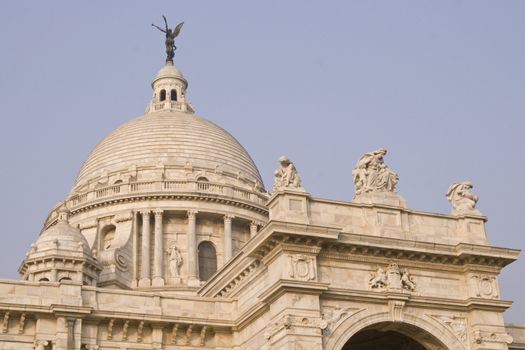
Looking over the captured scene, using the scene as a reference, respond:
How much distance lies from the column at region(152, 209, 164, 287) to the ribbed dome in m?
5.10

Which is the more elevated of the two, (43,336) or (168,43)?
(168,43)

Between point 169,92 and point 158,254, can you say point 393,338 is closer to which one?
point 158,254

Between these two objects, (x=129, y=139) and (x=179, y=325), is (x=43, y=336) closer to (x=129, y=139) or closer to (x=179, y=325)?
(x=179, y=325)

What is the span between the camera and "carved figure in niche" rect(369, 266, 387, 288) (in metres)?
36.0

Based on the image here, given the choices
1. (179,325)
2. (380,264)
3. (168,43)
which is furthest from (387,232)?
(168,43)

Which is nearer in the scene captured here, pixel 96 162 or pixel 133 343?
pixel 133 343

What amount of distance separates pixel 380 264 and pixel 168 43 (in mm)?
49944

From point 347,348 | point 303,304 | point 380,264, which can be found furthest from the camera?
point 347,348

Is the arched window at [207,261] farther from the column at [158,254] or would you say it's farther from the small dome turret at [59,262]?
the small dome turret at [59,262]

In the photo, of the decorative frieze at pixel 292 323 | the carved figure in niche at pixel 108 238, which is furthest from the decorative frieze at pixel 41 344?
the carved figure in niche at pixel 108 238

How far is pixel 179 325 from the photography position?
125 feet

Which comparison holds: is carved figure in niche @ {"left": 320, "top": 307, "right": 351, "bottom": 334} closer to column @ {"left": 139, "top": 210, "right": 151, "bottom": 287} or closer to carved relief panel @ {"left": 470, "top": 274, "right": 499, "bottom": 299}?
carved relief panel @ {"left": 470, "top": 274, "right": 499, "bottom": 299}

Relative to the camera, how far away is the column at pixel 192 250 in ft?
203

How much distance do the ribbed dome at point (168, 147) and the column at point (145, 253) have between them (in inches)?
214
